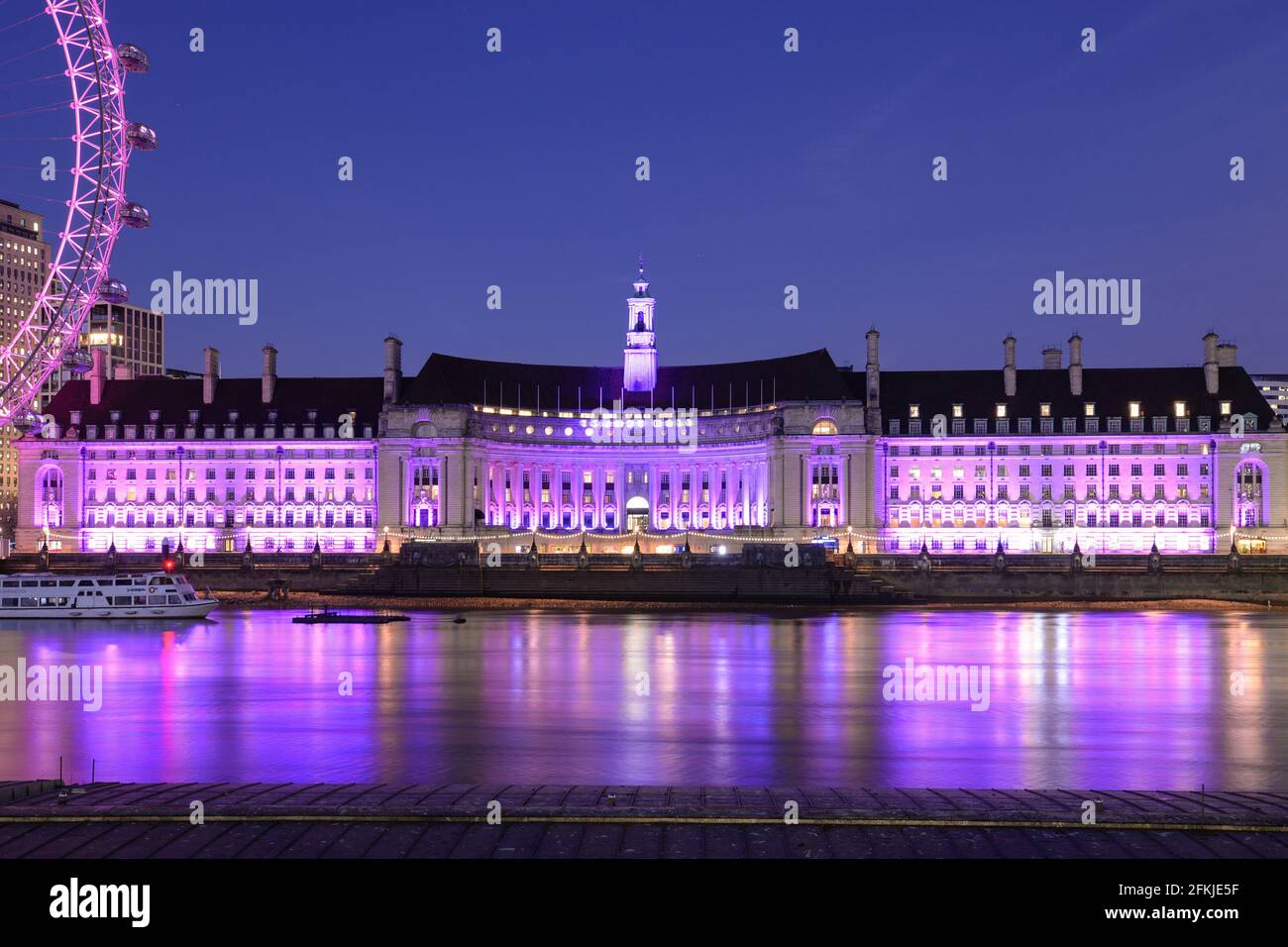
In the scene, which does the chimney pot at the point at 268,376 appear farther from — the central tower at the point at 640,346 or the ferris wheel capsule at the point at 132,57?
the ferris wheel capsule at the point at 132,57

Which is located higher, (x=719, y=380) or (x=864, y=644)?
(x=719, y=380)

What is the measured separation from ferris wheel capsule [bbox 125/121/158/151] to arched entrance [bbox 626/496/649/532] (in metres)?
88.2

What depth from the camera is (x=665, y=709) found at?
37219mm

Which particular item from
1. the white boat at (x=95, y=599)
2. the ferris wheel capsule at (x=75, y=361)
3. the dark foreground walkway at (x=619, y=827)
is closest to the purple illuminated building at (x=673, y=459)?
the white boat at (x=95, y=599)

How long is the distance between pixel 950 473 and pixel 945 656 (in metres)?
82.2

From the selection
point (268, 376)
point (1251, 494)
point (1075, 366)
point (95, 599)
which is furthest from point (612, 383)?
point (95, 599)

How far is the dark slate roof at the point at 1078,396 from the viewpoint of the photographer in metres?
129

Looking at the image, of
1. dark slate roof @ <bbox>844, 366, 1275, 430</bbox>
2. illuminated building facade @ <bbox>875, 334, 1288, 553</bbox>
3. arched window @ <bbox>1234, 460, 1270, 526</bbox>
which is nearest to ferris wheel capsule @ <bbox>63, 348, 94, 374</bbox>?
illuminated building facade @ <bbox>875, 334, 1288, 553</bbox>

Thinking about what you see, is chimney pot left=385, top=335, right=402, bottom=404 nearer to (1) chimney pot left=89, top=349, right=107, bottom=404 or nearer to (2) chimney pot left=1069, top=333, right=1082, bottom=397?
(1) chimney pot left=89, top=349, right=107, bottom=404

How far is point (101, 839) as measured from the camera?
11844 millimetres


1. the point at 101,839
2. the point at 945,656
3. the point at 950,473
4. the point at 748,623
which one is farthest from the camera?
the point at 950,473

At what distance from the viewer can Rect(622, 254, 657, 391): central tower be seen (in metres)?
152
